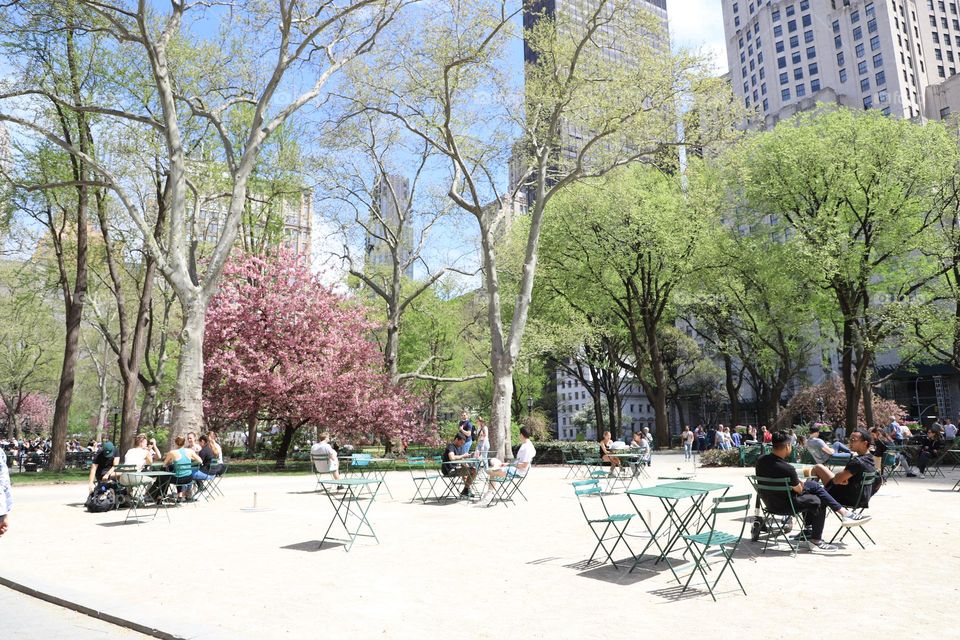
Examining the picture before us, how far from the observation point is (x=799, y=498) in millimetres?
7684

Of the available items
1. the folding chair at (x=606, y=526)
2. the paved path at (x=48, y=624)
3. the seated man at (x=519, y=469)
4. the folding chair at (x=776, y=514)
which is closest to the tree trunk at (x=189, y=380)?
the seated man at (x=519, y=469)

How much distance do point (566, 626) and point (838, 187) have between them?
2713 cm

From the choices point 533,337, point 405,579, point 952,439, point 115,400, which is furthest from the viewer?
point 115,400

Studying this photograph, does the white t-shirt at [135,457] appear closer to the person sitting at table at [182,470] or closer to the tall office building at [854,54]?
the person sitting at table at [182,470]

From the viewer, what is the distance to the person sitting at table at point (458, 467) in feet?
45.0

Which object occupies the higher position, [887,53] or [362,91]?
[887,53]

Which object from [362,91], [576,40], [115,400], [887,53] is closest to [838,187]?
[576,40]

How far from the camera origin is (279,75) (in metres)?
18.3

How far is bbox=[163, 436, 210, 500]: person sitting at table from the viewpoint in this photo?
12.3m

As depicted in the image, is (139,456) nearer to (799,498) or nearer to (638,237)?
(799,498)

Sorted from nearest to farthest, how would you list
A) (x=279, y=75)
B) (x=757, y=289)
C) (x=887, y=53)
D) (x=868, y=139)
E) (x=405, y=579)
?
(x=405, y=579)
(x=279, y=75)
(x=868, y=139)
(x=757, y=289)
(x=887, y=53)

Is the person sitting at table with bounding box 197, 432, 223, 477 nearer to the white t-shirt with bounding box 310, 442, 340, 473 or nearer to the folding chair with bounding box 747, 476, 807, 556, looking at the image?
the white t-shirt with bounding box 310, 442, 340, 473

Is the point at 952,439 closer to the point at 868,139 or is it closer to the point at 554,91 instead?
the point at 868,139

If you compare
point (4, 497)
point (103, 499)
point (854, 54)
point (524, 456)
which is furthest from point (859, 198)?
point (854, 54)
